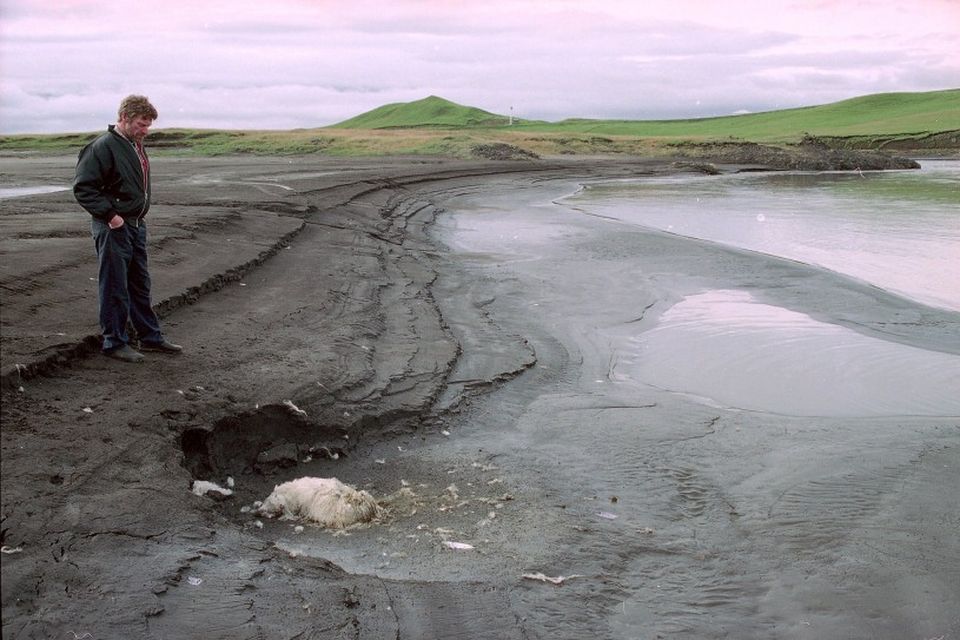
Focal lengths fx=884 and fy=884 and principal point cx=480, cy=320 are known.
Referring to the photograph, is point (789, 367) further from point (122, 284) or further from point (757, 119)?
point (757, 119)

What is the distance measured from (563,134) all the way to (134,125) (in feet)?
175

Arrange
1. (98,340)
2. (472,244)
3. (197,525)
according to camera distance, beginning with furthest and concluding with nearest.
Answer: (472,244), (98,340), (197,525)

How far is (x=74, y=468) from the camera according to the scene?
185 inches

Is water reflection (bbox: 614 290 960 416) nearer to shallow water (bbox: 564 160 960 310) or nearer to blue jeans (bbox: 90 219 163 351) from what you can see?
shallow water (bbox: 564 160 960 310)

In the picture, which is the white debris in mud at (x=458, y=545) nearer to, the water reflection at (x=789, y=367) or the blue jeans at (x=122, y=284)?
the blue jeans at (x=122, y=284)

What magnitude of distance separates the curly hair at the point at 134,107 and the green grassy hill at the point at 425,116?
253ft

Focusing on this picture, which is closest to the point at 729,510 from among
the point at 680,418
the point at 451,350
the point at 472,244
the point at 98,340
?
the point at 680,418

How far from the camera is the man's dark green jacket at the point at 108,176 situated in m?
5.88

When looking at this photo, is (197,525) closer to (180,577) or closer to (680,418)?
(180,577)

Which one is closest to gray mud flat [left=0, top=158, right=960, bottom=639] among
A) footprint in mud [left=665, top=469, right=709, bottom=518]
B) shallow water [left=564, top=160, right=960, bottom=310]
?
footprint in mud [left=665, top=469, right=709, bottom=518]

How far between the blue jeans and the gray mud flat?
0.80 ft

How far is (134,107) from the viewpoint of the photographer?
5852 mm

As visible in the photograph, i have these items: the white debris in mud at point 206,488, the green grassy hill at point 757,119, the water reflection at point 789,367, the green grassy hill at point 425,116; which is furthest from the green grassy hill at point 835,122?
the white debris in mud at point 206,488

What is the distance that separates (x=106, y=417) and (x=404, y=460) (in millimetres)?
1899
